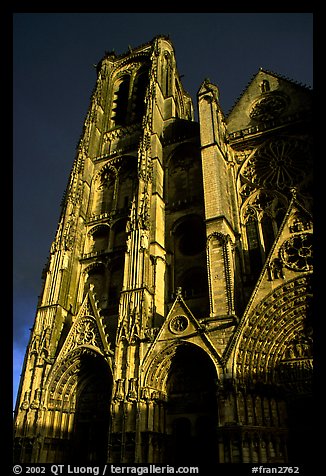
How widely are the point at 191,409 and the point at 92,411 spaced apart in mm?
4606

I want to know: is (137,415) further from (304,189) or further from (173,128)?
(173,128)

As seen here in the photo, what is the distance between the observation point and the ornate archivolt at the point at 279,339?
12.0m

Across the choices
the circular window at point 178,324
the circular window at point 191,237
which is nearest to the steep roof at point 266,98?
the circular window at point 191,237

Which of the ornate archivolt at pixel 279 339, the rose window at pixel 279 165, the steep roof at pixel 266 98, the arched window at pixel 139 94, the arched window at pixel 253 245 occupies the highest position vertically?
the arched window at pixel 139 94

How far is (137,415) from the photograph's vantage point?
12562 millimetres

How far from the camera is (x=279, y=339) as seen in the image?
12.4 meters

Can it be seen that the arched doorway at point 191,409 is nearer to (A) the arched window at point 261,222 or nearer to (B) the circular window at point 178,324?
(B) the circular window at point 178,324

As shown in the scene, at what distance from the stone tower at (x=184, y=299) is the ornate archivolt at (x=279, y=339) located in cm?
4

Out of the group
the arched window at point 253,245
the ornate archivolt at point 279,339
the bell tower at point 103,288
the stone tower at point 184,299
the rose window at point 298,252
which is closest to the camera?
the ornate archivolt at point 279,339

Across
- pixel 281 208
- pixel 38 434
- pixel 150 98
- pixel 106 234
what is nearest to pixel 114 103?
pixel 150 98

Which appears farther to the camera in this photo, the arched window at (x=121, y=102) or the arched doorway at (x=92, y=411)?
the arched window at (x=121, y=102)

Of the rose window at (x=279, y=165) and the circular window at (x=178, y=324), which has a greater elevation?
the rose window at (x=279, y=165)
